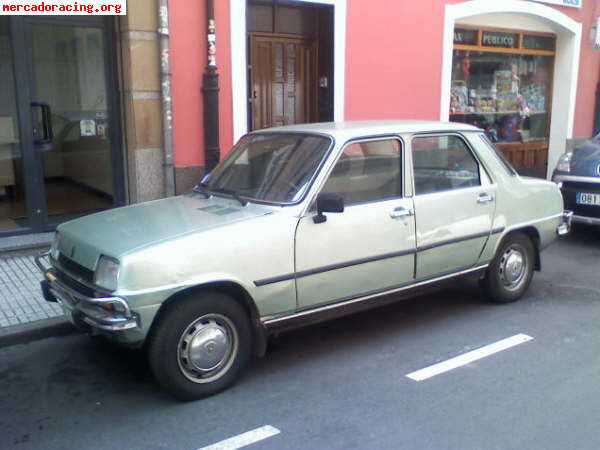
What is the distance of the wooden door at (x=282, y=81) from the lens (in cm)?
948

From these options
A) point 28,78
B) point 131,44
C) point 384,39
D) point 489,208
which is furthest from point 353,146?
point 384,39

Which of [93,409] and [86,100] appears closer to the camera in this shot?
[93,409]

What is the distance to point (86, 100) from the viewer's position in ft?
26.3

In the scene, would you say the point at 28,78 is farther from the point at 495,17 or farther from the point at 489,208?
the point at 495,17

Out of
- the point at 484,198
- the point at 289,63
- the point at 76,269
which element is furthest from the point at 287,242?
the point at 289,63

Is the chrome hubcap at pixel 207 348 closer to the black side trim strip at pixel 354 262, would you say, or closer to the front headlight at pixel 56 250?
the black side trim strip at pixel 354 262

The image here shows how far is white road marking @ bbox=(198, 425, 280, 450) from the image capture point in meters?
3.58

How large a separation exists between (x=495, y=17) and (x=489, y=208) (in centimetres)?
781

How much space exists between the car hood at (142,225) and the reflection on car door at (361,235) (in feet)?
1.57

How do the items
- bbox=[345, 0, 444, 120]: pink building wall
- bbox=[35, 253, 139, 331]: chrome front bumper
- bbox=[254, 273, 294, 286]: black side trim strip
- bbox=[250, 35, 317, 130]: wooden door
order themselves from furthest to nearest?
bbox=[345, 0, 444, 120]: pink building wall, bbox=[250, 35, 317, 130]: wooden door, bbox=[254, 273, 294, 286]: black side trim strip, bbox=[35, 253, 139, 331]: chrome front bumper

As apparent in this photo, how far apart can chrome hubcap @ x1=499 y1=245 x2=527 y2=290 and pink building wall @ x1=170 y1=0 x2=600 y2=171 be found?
163 inches

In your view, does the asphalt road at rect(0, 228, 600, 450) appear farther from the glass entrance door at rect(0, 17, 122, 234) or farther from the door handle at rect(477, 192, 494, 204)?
the glass entrance door at rect(0, 17, 122, 234)

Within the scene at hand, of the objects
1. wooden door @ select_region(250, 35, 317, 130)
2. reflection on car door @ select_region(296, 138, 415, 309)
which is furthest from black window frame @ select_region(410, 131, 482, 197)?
wooden door @ select_region(250, 35, 317, 130)

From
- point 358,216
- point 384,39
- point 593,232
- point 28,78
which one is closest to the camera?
point 358,216
